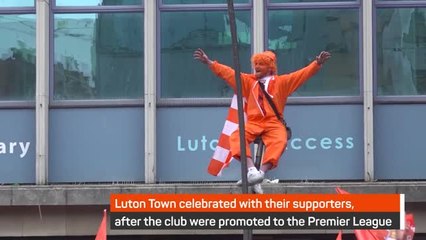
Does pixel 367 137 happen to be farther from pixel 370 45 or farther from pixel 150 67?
pixel 150 67

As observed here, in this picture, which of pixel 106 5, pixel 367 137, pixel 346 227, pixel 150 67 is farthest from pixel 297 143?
pixel 346 227

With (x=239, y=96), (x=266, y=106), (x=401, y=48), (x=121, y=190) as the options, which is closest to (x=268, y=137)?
(x=266, y=106)

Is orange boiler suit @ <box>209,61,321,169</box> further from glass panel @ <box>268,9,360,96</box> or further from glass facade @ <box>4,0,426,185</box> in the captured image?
glass panel @ <box>268,9,360,96</box>

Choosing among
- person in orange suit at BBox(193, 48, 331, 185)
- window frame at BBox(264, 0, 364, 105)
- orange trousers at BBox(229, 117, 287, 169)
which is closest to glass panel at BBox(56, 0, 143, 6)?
window frame at BBox(264, 0, 364, 105)

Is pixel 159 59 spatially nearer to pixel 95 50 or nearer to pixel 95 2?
pixel 95 50

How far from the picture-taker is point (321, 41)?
1415cm

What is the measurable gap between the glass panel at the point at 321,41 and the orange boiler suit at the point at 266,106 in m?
4.66

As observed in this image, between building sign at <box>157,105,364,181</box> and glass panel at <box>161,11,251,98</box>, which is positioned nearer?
building sign at <box>157,105,364,181</box>

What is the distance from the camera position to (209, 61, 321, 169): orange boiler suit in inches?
364

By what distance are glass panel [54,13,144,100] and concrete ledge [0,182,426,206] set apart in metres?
1.56

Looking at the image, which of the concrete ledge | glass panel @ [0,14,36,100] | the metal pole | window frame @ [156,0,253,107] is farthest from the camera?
glass panel @ [0,14,36,100]

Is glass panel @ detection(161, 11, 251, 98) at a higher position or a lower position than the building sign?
higher

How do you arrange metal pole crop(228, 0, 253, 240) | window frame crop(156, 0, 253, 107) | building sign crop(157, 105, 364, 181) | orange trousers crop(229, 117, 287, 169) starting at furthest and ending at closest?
window frame crop(156, 0, 253, 107) < building sign crop(157, 105, 364, 181) < orange trousers crop(229, 117, 287, 169) < metal pole crop(228, 0, 253, 240)

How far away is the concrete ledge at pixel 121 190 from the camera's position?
13.0 meters
